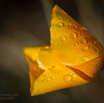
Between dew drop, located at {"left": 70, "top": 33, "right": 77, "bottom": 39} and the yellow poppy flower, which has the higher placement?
dew drop, located at {"left": 70, "top": 33, "right": 77, "bottom": 39}

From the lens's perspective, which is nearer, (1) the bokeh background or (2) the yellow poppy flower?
(2) the yellow poppy flower

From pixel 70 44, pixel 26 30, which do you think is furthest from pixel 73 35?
pixel 26 30

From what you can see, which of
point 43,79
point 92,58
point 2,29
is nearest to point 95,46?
point 92,58

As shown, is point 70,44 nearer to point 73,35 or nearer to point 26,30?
point 73,35

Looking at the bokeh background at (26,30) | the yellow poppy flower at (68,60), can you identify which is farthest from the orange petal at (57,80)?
the bokeh background at (26,30)

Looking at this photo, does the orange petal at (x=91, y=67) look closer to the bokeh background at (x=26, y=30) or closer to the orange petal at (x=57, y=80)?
the orange petal at (x=57, y=80)

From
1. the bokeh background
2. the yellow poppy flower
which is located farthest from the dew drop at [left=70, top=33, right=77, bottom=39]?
the bokeh background

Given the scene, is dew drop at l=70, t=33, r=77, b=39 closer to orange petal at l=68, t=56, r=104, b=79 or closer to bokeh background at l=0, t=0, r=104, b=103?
orange petal at l=68, t=56, r=104, b=79
